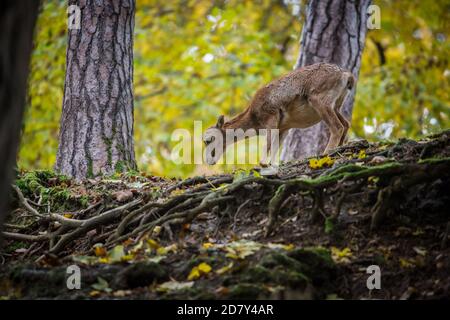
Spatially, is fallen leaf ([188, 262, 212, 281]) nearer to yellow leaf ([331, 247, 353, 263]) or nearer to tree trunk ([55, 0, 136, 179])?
yellow leaf ([331, 247, 353, 263])

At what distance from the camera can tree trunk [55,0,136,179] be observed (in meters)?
7.51

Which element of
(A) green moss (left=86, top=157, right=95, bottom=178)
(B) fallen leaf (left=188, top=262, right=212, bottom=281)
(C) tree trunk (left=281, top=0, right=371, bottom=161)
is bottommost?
(B) fallen leaf (left=188, top=262, right=212, bottom=281)

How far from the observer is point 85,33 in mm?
7750

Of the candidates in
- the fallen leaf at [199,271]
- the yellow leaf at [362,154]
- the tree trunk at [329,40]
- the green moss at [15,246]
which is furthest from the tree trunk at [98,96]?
the tree trunk at [329,40]

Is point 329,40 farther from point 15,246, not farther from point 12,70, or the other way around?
point 12,70

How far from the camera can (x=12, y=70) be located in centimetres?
274

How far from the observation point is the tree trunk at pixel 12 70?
2.70 m

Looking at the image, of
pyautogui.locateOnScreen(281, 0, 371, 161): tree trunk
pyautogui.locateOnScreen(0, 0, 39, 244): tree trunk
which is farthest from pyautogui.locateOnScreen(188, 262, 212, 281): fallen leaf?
pyautogui.locateOnScreen(281, 0, 371, 161): tree trunk

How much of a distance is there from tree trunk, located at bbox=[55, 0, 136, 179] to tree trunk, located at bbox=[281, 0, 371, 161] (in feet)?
11.4

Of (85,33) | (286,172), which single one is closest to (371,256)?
(286,172)

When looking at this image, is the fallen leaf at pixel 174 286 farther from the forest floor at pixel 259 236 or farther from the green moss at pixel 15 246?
the green moss at pixel 15 246

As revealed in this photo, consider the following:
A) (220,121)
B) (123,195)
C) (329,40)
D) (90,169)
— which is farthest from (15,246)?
(329,40)

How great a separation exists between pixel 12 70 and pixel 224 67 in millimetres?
16749

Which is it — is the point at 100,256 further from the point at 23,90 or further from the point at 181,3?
the point at 181,3
